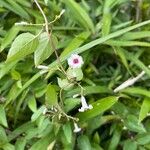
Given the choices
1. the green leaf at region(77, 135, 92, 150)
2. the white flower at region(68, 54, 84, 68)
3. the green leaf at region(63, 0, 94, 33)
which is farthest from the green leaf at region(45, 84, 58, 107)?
the green leaf at region(63, 0, 94, 33)

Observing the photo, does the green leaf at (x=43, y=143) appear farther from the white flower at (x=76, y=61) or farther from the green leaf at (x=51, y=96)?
the white flower at (x=76, y=61)

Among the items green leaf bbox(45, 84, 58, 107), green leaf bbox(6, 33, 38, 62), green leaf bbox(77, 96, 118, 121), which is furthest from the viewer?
green leaf bbox(77, 96, 118, 121)

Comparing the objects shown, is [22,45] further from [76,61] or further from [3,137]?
[3,137]

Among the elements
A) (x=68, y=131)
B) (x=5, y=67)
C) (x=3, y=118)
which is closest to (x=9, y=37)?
(x=5, y=67)

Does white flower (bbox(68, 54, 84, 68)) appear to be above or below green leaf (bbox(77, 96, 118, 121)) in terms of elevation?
above

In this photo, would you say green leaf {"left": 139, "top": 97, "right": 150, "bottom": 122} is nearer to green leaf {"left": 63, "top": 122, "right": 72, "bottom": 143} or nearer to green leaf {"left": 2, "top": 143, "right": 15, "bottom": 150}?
green leaf {"left": 63, "top": 122, "right": 72, "bottom": 143}

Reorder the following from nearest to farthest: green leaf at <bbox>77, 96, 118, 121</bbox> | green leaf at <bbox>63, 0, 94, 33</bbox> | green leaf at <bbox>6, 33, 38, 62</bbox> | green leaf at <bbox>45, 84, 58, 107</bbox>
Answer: green leaf at <bbox>6, 33, 38, 62</bbox> → green leaf at <bbox>45, 84, 58, 107</bbox> → green leaf at <bbox>77, 96, 118, 121</bbox> → green leaf at <bbox>63, 0, 94, 33</bbox>

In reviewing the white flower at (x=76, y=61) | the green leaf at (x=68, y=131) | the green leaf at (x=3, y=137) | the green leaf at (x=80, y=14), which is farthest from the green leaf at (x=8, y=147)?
the green leaf at (x=80, y=14)
